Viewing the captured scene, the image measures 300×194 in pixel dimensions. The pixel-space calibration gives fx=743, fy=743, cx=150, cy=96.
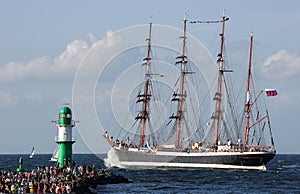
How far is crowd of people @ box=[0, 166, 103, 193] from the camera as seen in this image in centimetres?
6625

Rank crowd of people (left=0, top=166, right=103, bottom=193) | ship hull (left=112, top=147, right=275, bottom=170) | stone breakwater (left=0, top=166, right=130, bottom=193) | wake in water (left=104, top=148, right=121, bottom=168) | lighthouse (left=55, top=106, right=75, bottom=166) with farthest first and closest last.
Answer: wake in water (left=104, top=148, right=121, bottom=168) < ship hull (left=112, top=147, right=275, bottom=170) < lighthouse (left=55, top=106, right=75, bottom=166) < stone breakwater (left=0, top=166, right=130, bottom=193) < crowd of people (left=0, top=166, right=103, bottom=193)

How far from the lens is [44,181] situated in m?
72.3

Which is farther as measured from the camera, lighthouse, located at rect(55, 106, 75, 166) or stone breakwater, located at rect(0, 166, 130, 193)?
lighthouse, located at rect(55, 106, 75, 166)

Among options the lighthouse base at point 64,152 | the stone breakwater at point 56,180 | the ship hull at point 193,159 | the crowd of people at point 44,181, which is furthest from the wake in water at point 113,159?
the lighthouse base at point 64,152

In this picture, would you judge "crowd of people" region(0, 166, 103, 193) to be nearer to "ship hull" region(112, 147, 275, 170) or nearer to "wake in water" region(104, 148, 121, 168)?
"ship hull" region(112, 147, 275, 170)

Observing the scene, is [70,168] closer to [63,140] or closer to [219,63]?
[63,140]

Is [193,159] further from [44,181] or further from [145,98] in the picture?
[44,181]

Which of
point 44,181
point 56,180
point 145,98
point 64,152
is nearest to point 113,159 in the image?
point 145,98

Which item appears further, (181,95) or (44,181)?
(181,95)

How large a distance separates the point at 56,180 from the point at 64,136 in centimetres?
1068

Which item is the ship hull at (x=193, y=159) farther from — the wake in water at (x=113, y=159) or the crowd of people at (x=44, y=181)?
the crowd of people at (x=44, y=181)

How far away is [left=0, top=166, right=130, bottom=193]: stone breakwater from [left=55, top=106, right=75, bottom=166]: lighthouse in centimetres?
142

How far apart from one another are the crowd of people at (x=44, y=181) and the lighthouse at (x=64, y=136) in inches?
56.0

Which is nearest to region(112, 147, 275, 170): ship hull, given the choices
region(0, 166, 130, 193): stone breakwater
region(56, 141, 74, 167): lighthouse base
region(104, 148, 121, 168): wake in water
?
region(104, 148, 121, 168): wake in water
